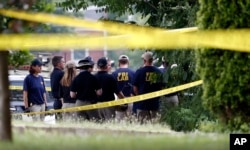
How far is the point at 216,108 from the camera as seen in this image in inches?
286

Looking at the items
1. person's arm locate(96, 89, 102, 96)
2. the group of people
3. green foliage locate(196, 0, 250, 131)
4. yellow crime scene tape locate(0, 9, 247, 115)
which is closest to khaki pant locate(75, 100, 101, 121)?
the group of people

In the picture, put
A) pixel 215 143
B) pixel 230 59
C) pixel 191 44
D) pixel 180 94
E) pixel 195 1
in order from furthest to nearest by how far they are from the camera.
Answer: pixel 180 94 → pixel 195 1 → pixel 191 44 → pixel 230 59 → pixel 215 143

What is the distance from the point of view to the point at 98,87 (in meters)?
12.2

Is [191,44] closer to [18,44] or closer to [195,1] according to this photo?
[18,44]

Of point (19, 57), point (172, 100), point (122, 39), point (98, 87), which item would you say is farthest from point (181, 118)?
point (122, 39)

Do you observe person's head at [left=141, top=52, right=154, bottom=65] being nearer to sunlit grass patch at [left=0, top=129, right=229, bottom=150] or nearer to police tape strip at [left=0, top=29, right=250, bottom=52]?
police tape strip at [left=0, top=29, right=250, bottom=52]

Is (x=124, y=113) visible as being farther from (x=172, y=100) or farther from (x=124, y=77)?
(x=124, y=77)

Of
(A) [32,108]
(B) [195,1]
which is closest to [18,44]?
(B) [195,1]

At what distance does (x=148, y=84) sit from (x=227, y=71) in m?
5.38

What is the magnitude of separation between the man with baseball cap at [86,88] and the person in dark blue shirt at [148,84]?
68 cm

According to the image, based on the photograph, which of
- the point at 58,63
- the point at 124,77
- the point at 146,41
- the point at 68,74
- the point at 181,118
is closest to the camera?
the point at 146,41

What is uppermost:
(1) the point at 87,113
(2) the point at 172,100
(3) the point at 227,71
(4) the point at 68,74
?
(3) the point at 227,71

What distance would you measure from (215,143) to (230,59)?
1.20 meters

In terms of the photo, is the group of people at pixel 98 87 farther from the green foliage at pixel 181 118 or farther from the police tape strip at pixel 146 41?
the police tape strip at pixel 146 41
